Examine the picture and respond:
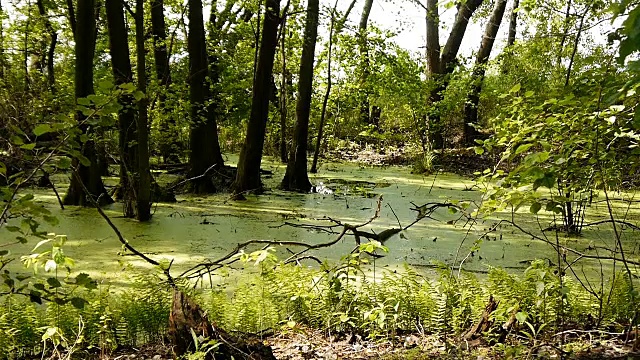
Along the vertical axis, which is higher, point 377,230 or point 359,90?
point 359,90

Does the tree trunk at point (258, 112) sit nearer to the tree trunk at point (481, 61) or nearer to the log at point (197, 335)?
the log at point (197, 335)

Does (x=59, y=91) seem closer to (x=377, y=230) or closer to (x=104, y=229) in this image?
(x=104, y=229)

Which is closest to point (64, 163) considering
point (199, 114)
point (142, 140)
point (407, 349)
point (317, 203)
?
point (407, 349)

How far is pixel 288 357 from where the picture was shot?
219 centimetres

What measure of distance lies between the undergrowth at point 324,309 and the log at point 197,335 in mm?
318

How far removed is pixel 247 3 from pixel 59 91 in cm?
291

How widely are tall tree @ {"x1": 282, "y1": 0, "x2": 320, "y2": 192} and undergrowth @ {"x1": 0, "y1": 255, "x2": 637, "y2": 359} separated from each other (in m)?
4.60

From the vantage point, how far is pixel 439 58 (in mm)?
11695

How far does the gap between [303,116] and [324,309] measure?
5575 millimetres

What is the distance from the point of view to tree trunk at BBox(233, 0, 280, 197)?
259 inches

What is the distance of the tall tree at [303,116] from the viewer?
7.34 metres

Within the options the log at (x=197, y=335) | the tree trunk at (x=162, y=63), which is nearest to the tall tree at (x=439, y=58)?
the tree trunk at (x=162, y=63)

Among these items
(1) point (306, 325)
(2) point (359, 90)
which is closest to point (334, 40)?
(2) point (359, 90)

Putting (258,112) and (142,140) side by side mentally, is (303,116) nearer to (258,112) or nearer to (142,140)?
(258,112)
